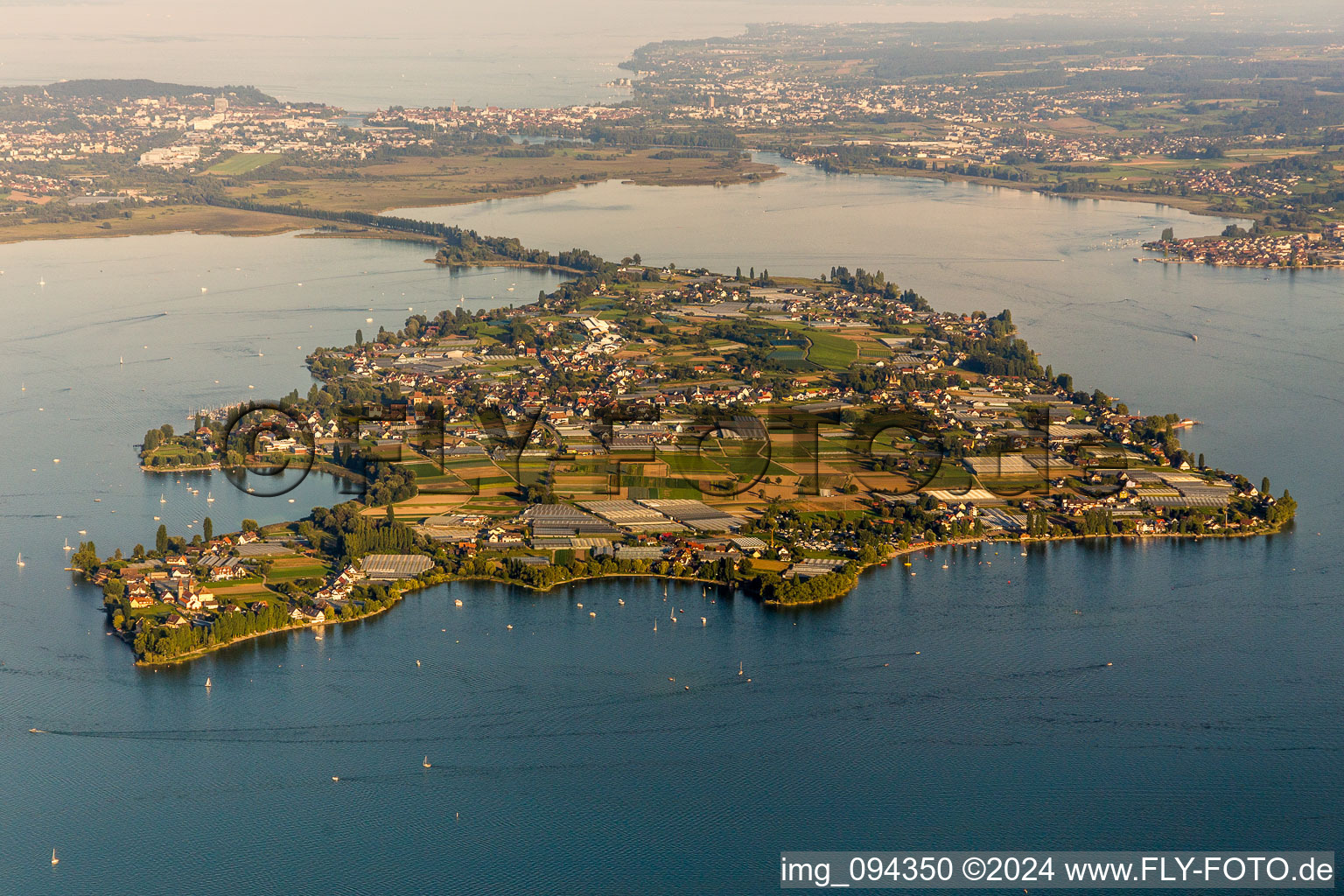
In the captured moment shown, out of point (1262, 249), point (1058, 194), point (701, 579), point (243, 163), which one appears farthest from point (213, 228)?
point (701, 579)

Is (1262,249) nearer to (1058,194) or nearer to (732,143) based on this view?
(1058,194)

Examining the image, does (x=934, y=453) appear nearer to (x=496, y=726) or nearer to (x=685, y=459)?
(x=685, y=459)

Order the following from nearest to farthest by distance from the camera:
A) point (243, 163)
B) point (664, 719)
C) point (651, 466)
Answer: point (664, 719) → point (651, 466) → point (243, 163)

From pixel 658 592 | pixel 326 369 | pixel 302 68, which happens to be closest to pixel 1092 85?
pixel 302 68

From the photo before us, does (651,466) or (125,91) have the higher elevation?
(125,91)

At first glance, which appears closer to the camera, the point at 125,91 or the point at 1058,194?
the point at 1058,194

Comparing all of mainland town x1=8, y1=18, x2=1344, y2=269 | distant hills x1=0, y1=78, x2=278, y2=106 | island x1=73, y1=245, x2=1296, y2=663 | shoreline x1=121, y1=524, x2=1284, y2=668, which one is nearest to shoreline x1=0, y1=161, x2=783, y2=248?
mainland town x1=8, y1=18, x2=1344, y2=269

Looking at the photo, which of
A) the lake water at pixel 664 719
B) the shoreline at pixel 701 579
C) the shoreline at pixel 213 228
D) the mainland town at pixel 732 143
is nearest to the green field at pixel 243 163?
the mainland town at pixel 732 143

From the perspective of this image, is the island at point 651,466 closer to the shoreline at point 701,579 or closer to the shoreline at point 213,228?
the shoreline at point 701,579
